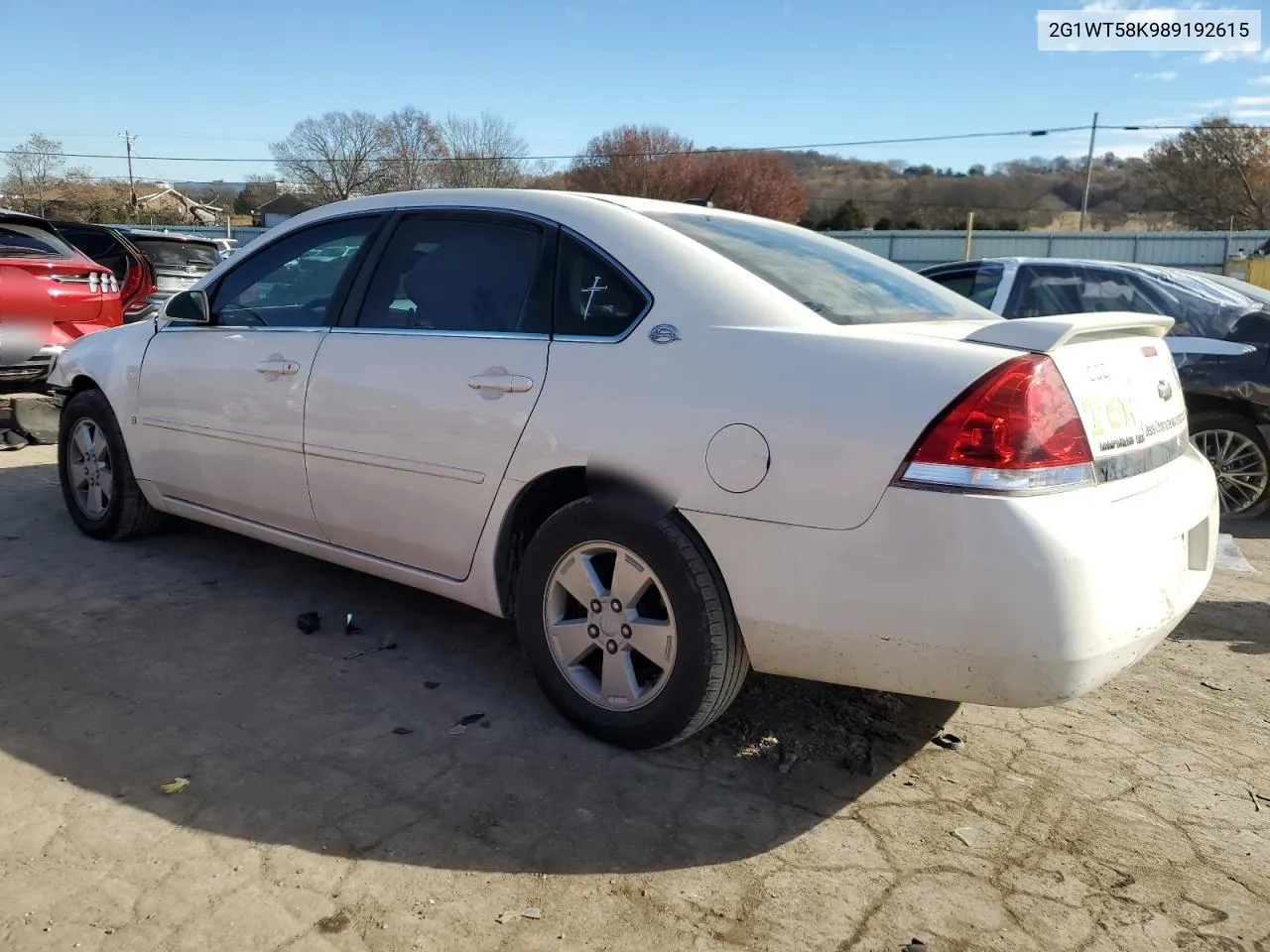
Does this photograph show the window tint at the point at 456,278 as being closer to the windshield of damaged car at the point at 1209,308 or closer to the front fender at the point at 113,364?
the front fender at the point at 113,364

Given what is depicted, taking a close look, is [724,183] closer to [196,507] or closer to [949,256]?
[949,256]

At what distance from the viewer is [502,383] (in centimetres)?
313

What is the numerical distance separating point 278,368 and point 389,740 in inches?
62.5

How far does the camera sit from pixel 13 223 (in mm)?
8391

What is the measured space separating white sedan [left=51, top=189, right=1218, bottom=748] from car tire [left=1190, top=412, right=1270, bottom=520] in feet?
11.3

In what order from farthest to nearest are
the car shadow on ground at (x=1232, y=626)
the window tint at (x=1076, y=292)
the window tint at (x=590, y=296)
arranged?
the window tint at (x=1076, y=292), the car shadow on ground at (x=1232, y=626), the window tint at (x=590, y=296)


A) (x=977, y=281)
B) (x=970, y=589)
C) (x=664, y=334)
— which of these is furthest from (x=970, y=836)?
(x=977, y=281)

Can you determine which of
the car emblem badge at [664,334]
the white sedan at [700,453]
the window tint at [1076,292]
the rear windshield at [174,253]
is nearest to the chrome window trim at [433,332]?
the white sedan at [700,453]

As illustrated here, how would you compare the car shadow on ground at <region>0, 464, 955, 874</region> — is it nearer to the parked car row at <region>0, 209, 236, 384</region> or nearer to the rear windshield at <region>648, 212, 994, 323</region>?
the rear windshield at <region>648, 212, 994, 323</region>

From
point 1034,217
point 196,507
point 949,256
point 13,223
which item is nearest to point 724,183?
point 1034,217

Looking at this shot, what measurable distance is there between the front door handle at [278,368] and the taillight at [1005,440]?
8.01 ft

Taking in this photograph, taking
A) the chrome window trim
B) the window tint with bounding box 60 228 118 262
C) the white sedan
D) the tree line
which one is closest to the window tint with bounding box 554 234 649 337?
the white sedan

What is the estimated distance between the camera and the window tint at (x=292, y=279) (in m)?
3.89

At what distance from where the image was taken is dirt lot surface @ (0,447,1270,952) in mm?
2273
